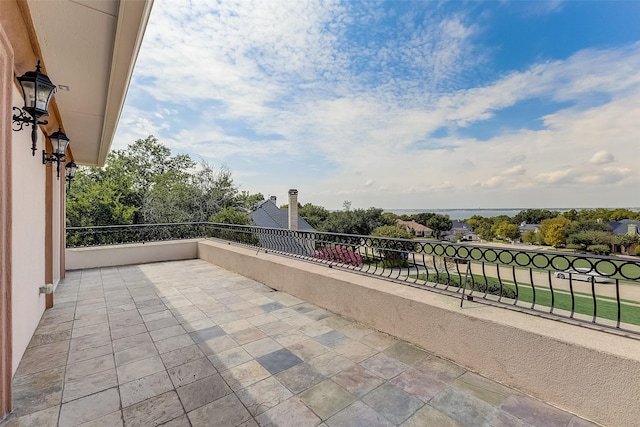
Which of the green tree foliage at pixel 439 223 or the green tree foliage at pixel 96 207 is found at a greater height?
the green tree foliage at pixel 96 207

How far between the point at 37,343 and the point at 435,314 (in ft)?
14.0

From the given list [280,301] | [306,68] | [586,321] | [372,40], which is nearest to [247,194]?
[306,68]

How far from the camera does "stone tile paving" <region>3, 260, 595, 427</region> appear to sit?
1.83 m

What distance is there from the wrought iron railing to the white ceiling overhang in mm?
3072

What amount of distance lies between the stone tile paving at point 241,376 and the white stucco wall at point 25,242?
0.84 feet

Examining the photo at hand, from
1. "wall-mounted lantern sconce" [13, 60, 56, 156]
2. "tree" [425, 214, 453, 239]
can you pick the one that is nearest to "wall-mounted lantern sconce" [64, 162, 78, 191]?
"wall-mounted lantern sconce" [13, 60, 56, 156]

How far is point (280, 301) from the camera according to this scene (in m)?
4.22

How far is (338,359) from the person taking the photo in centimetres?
255

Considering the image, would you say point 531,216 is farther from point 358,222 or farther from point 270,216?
point 270,216

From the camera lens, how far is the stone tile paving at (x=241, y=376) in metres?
1.83

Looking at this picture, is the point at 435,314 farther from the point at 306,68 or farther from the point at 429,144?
the point at 429,144


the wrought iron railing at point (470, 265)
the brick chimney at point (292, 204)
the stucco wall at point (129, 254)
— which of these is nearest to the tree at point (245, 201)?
the brick chimney at point (292, 204)

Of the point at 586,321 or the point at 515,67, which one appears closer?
the point at 586,321

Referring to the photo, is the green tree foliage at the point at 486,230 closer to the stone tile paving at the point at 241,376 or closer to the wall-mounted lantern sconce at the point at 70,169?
the stone tile paving at the point at 241,376
